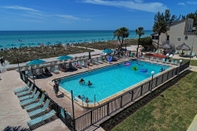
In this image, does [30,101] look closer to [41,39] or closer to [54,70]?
[54,70]

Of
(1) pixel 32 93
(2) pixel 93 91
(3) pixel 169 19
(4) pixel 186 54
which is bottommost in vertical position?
(2) pixel 93 91

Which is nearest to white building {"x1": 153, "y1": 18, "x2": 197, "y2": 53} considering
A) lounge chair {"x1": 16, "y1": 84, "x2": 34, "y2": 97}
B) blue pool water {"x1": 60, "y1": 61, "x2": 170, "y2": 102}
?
blue pool water {"x1": 60, "y1": 61, "x2": 170, "y2": 102}

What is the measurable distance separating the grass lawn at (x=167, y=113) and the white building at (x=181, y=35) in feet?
62.1

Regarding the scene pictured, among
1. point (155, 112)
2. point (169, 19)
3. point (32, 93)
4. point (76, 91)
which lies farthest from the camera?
point (169, 19)

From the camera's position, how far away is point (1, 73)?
17.2 m

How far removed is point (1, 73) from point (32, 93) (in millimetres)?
9588

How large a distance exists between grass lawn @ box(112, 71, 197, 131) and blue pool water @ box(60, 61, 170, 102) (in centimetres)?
448

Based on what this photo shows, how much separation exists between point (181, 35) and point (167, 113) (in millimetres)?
25219

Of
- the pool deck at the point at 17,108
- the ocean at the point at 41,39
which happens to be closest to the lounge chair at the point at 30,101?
the pool deck at the point at 17,108

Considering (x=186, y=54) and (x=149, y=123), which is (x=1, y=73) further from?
(x=186, y=54)

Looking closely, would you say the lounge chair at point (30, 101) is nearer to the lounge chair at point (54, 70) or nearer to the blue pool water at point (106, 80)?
the blue pool water at point (106, 80)

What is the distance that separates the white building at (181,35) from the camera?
27052 millimetres

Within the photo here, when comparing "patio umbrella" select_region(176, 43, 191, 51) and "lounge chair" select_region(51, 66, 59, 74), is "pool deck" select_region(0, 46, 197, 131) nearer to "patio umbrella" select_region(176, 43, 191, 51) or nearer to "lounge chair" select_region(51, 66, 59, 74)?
"lounge chair" select_region(51, 66, 59, 74)

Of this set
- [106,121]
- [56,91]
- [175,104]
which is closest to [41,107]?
[56,91]
